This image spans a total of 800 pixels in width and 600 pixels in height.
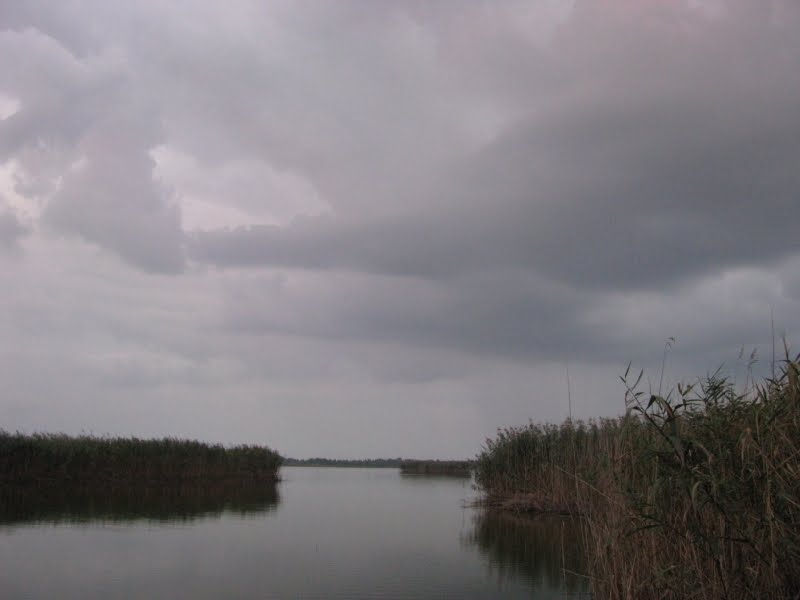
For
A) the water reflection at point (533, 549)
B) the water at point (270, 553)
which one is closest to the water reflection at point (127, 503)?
the water at point (270, 553)

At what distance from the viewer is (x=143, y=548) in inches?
463

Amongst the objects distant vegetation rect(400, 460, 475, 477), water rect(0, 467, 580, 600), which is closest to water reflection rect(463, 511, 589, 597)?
water rect(0, 467, 580, 600)

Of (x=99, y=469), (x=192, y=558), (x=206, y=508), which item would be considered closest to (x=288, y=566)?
(x=192, y=558)

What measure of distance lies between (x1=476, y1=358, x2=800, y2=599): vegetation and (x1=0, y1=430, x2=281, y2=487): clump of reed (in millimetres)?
25651

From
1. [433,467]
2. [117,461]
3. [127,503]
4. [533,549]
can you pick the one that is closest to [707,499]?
[533,549]

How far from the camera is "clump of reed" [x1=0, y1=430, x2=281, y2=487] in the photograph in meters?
26.0

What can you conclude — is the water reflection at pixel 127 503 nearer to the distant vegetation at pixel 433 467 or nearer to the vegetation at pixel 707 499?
the vegetation at pixel 707 499

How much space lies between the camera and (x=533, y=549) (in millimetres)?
12383

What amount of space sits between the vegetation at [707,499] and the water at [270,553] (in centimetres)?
179

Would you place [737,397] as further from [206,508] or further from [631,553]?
[206,508]

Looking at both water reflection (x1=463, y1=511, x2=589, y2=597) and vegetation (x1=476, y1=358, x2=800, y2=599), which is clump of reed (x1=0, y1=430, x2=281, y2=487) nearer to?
water reflection (x1=463, y1=511, x2=589, y2=597)

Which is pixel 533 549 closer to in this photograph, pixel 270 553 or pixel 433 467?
pixel 270 553

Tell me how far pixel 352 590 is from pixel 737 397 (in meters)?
5.31

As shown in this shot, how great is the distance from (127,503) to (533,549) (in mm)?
14095
